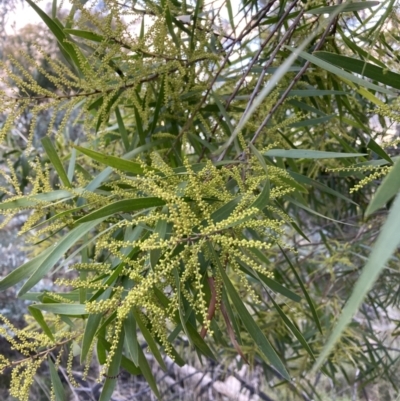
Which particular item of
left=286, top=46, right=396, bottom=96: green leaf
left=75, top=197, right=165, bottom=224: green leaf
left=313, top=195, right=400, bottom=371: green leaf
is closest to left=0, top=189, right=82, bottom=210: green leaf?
left=75, top=197, right=165, bottom=224: green leaf

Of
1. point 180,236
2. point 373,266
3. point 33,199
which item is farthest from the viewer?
point 33,199

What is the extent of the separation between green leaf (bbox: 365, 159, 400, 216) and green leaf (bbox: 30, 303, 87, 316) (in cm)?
30

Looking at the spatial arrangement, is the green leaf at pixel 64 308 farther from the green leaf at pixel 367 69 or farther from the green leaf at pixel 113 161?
the green leaf at pixel 367 69

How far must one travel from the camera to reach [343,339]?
45.4 inches

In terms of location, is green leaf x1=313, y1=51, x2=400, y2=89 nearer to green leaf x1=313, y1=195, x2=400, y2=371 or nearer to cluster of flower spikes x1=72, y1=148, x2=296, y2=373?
cluster of flower spikes x1=72, y1=148, x2=296, y2=373

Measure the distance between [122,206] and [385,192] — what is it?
249 mm

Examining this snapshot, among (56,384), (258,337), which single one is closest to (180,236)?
(258,337)

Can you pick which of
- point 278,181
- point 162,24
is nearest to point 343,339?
point 278,181

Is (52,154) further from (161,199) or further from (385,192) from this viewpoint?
(385,192)

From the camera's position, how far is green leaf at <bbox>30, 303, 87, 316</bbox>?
41 centimetres

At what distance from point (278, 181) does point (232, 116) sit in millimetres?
267

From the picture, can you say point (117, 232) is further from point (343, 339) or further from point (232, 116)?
point (343, 339)

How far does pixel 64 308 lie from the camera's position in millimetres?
417

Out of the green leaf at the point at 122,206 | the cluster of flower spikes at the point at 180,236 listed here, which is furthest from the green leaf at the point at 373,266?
the green leaf at the point at 122,206
